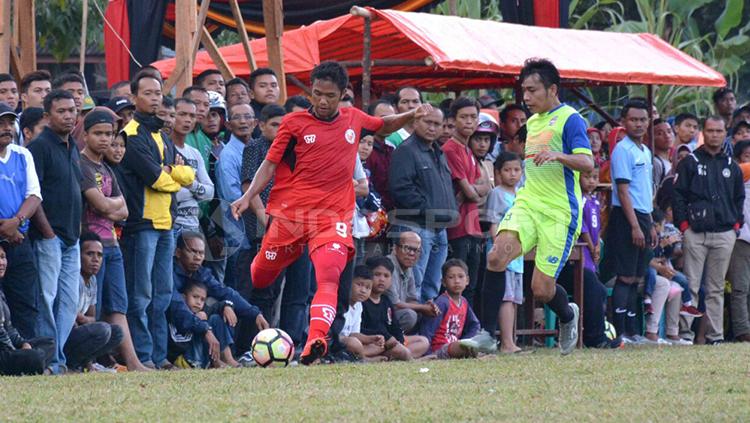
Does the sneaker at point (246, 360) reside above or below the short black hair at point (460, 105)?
below

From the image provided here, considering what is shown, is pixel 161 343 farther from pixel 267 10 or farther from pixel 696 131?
pixel 696 131

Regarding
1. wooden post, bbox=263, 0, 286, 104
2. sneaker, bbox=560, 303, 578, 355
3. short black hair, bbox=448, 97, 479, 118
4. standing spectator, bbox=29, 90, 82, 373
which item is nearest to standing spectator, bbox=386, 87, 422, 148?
short black hair, bbox=448, 97, 479, 118

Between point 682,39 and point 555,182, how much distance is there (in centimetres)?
1787

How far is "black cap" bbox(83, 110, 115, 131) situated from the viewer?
1024cm

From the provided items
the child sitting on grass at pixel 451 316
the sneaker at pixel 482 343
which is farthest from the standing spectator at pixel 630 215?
the sneaker at pixel 482 343

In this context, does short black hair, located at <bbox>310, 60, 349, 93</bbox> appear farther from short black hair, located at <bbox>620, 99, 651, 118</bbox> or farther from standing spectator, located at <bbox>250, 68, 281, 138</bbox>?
short black hair, located at <bbox>620, 99, 651, 118</bbox>

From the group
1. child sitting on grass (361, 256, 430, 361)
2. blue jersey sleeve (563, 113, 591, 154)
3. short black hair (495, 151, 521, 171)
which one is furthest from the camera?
short black hair (495, 151, 521, 171)

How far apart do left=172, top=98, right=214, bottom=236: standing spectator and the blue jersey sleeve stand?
2998 mm

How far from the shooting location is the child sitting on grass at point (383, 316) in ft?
38.8

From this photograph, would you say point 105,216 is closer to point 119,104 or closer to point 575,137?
point 119,104

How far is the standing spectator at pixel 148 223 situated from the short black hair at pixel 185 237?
0.26 m

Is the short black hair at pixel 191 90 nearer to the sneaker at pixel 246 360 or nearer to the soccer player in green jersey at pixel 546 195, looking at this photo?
the sneaker at pixel 246 360

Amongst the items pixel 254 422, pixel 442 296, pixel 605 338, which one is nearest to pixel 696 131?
pixel 605 338

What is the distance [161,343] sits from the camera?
10.8 m
